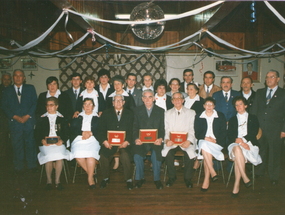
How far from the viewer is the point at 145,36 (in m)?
3.92

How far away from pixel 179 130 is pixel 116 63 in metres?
4.17

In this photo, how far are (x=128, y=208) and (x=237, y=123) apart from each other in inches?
83.5

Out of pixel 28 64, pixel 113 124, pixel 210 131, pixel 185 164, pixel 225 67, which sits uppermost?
pixel 28 64

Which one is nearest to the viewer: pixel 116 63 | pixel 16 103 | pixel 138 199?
pixel 138 199

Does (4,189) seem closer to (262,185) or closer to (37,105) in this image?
(37,105)

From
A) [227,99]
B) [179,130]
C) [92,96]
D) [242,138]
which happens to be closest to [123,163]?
[179,130]

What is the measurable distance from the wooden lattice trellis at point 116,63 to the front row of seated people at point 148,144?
3671 millimetres

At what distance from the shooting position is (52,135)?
3617 millimetres

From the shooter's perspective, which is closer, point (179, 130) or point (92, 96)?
point (179, 130)

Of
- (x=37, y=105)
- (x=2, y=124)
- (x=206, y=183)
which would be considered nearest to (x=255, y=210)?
(x=206, y=183)

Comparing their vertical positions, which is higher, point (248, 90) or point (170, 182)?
point (248, 90)

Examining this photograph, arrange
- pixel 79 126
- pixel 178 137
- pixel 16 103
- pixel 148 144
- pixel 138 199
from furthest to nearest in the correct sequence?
pixel 16 103, pixel 79 126, pixel 148 144, pixel 178 137, pixel 138 199

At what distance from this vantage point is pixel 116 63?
7082 mm

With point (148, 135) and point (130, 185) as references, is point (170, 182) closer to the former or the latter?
point (130, 185)
